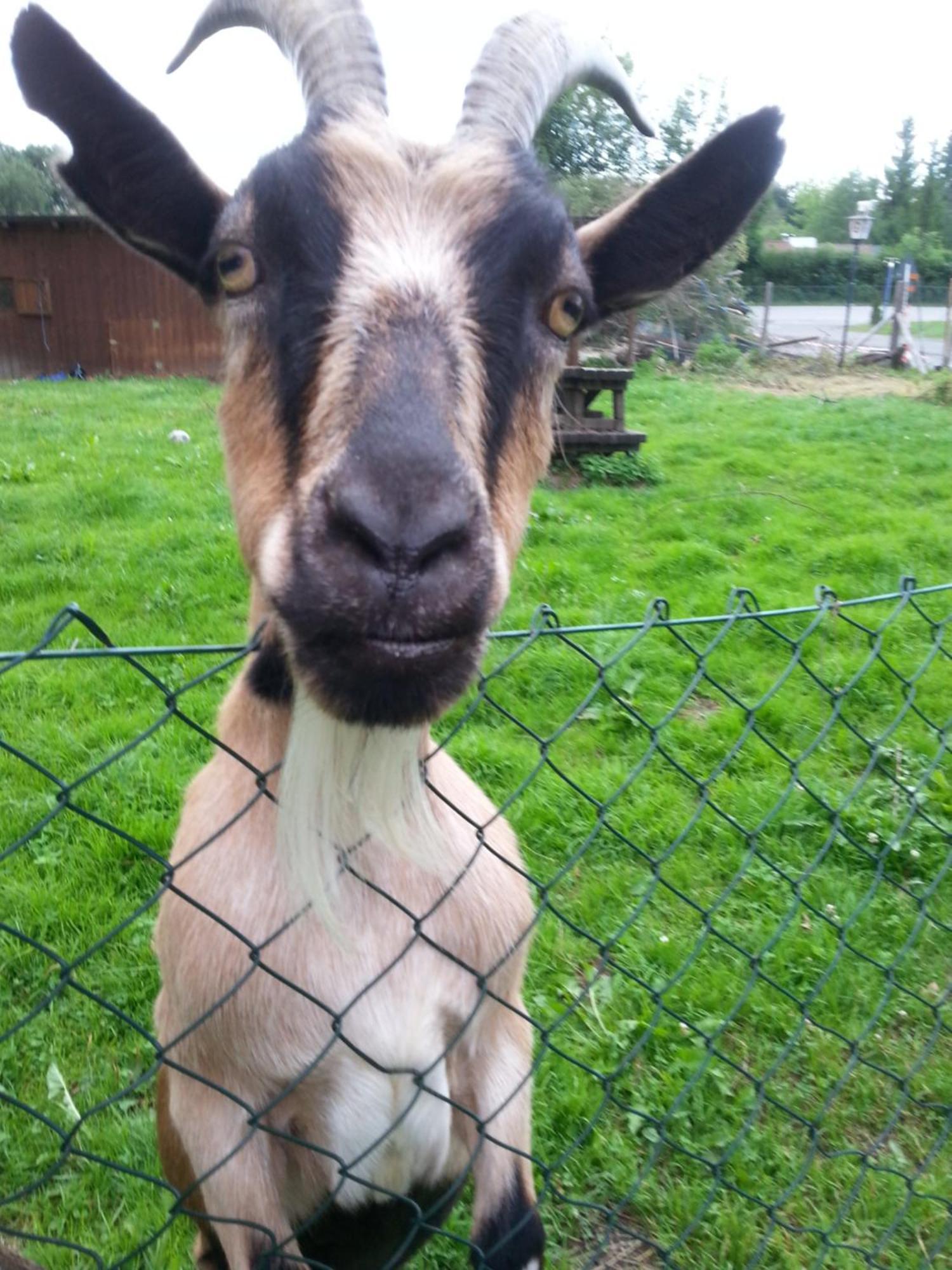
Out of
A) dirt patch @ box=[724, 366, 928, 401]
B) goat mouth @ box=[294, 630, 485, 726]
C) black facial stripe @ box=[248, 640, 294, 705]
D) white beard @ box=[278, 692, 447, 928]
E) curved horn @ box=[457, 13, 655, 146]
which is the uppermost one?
curved horn @ box=[457, 13, 655, 146]

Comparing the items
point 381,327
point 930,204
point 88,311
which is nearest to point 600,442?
point 381,327

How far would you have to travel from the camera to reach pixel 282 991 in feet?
5.86

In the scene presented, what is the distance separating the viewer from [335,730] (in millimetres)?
1596

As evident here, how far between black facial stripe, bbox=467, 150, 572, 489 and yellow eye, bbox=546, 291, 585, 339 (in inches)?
1.4

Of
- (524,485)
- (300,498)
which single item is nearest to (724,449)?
(524,485)

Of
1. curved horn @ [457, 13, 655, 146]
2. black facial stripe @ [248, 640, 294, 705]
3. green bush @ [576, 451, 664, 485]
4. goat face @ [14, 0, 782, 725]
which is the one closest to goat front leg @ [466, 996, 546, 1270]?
black facial stripe @ [248, 640, 294, 705]

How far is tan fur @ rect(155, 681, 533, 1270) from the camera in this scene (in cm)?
177

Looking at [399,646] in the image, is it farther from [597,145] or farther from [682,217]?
[597,145]

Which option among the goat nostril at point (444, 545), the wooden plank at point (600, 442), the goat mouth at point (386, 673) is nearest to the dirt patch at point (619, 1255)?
the goat mouth at point (386, 673)

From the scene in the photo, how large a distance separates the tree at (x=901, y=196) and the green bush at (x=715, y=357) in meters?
34.9

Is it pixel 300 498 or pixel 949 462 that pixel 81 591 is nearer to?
pixel 300 498

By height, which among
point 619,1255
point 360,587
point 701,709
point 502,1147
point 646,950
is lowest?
point 619,1255

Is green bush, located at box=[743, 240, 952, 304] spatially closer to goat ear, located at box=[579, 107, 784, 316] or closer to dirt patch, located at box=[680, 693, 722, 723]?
dirt patch, located at box=[680, 693, 722, 723]

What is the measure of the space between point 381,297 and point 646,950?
2292mm
